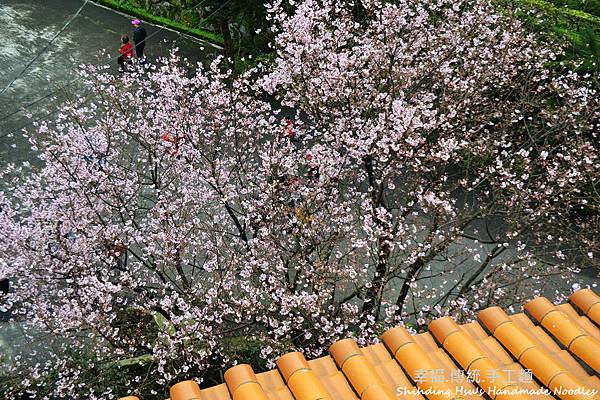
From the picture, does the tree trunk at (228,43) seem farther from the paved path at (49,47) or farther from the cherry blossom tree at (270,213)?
the cherry blossom tree at (270,213)

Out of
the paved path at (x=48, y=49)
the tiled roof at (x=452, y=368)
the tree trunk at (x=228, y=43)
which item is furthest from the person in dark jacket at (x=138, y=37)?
the tiled roof at (x=452, y=368)

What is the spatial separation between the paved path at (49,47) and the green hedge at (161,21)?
362 mm

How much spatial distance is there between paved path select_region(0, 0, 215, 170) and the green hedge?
36 cm

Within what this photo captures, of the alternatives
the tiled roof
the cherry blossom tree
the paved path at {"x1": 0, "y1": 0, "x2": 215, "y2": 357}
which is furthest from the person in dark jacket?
the tiled roof

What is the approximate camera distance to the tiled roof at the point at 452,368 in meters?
3.85

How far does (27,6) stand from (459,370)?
23.4 meters

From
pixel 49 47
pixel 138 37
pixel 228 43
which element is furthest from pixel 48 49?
pixel 228 43

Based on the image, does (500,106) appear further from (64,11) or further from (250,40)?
(64,11)

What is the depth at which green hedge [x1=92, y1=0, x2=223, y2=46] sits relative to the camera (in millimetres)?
20906

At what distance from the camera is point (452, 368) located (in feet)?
13.8

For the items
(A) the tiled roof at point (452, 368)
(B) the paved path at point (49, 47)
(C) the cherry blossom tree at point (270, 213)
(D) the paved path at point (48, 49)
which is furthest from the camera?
(B) the paved path at point (49, 47)

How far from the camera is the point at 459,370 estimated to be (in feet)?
13.7

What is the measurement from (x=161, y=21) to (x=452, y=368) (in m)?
21.1

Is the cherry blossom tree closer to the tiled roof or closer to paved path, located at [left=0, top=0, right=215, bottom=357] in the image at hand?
the tiled roof
